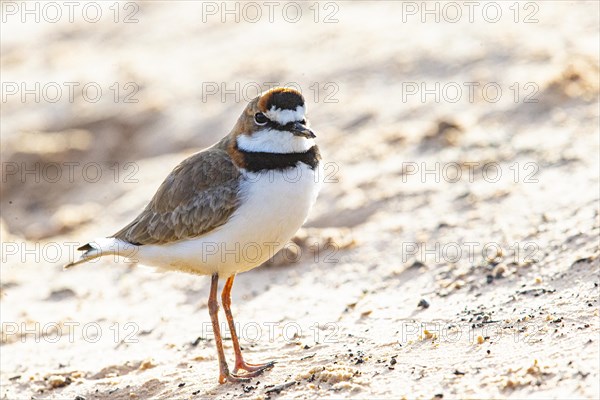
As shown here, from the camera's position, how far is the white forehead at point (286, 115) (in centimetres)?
624

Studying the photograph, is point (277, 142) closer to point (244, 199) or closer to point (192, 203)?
point (244, 199)

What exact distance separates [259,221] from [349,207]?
3197mm

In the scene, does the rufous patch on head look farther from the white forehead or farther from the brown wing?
the brown wing

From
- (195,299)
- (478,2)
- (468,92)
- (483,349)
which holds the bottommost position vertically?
(195,299)

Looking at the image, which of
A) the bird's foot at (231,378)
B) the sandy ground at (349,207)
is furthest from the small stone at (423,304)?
Result: the bird's foot at (231,378)

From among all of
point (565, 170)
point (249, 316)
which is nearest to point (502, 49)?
point (565, 170)

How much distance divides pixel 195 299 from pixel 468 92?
14.5ft

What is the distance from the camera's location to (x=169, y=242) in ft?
22.3

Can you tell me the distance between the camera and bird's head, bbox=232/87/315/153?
6238mm

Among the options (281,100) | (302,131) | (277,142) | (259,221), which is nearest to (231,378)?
(259,221)

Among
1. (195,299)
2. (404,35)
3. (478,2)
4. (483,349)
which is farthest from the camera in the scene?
(478,2)

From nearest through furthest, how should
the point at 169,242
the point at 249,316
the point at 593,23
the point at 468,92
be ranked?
the point at 169,242
the point at 249,316
the point at 468,92
the point at 593,23

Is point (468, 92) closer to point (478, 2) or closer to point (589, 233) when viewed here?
point (478, 2)

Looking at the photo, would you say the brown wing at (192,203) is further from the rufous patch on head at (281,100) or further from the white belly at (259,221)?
the rufous patch on head at (281,100)
